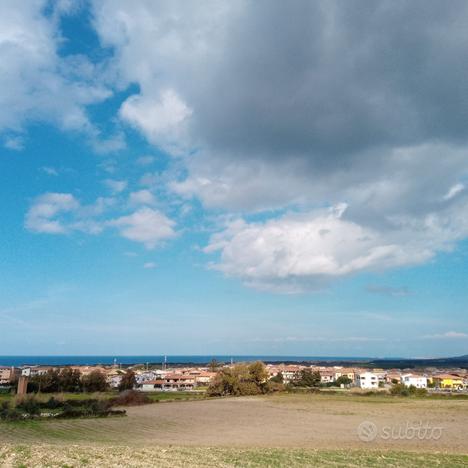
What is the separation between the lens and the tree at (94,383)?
108344mm

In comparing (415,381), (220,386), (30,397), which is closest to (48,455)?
(30,397)

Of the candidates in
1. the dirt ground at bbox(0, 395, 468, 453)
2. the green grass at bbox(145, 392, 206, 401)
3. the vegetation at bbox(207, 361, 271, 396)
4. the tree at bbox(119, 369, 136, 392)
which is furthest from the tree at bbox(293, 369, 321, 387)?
the dirt ground at bbox(0, 395, 468, 453)

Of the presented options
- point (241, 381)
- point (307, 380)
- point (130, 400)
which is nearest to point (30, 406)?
point (130, 400)

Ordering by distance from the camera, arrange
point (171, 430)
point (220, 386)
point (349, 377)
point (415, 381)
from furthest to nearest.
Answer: point (349, 377), point (415, 381), point (220, 386), point (171, 430)

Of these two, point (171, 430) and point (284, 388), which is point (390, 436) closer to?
point (171, 430)

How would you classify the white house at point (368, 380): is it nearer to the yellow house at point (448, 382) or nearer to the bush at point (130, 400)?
the yellow house at point (448, 382)

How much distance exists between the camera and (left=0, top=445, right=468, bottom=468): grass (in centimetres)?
1802

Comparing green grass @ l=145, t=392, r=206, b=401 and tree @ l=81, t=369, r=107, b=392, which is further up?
tree @ l=81, t=369, r=107, b=392

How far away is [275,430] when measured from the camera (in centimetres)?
4300

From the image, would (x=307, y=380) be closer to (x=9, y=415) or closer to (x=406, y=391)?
(x=406, y=391)

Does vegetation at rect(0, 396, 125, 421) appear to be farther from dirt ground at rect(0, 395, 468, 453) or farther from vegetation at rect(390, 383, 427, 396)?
vegetation at rect(390, 383, 427, 396)

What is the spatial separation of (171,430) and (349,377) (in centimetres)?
13346

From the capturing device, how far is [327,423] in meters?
48.8

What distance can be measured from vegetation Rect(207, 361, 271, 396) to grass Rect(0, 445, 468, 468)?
8063cm
